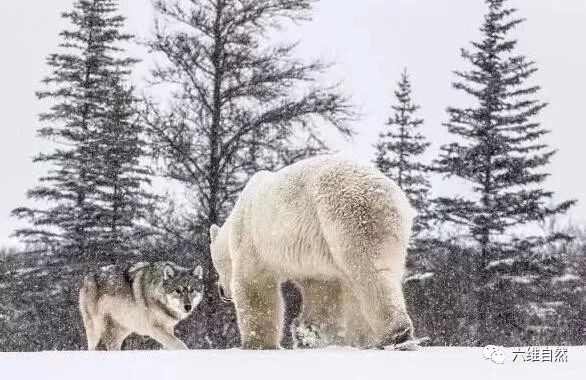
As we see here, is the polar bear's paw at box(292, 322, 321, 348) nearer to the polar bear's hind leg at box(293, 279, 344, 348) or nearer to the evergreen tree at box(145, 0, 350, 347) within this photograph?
the polar bear's hind leg at box(293, 279, 344, 348)

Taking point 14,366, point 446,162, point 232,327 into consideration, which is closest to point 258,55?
point 232,327

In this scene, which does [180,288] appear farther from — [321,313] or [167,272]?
[321,313]

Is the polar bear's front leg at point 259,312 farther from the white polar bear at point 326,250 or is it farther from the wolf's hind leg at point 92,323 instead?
the wolf's hind leg at point 92,323

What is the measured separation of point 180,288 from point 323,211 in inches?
252

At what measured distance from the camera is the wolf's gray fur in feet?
40.5

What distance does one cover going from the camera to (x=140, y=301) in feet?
42.1

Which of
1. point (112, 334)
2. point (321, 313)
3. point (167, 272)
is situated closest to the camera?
point (321, 313)

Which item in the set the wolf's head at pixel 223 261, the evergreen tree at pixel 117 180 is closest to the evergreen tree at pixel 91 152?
the evergreen tree at pixel 117 180

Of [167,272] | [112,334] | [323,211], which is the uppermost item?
[323,211]

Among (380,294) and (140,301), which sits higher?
(380,294)

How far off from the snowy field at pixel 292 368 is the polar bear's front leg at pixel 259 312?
272cm

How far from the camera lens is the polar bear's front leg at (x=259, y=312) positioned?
7445 mm

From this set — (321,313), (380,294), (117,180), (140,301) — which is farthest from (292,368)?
(117,180)

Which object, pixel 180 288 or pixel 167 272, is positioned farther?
pixel 167 272
